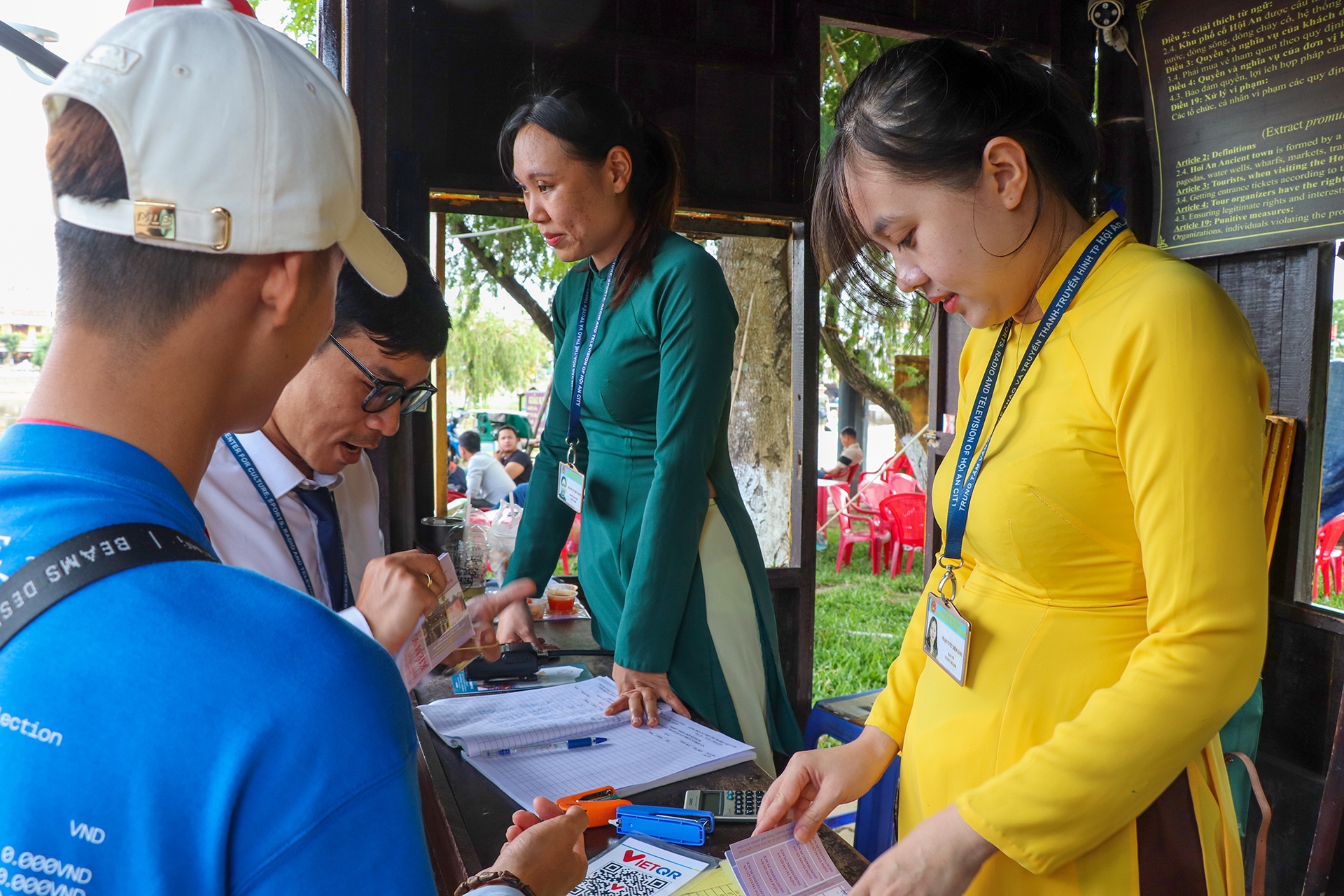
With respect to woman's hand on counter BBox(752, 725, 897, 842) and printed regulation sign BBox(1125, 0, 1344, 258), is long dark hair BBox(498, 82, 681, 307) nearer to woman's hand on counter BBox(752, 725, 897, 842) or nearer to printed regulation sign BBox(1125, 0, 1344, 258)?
woman's hand on counter BBox(752, 725, 897, 842)

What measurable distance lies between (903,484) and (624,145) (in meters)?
6.53

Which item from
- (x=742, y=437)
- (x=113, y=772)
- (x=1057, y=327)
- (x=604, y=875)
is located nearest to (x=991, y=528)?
(x=1057, y=327)

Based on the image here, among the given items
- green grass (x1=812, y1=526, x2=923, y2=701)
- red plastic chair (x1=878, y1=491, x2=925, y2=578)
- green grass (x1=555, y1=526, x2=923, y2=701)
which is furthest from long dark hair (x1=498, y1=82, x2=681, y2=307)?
red plastic chair (x1=878, y1=491, x2=925, y2=578)

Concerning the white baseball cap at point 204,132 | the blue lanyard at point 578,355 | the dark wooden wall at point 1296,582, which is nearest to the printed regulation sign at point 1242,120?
the dark wooden wall at point 1296,582

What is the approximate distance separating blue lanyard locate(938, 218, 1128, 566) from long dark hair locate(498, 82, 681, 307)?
0.85 m

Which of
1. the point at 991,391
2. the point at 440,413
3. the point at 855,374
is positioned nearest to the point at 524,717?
the point at 991,391

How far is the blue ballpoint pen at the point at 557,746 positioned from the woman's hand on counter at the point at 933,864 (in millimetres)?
609

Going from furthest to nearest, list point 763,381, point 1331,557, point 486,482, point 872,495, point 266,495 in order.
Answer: point 872,495, point 486,482, point 763,381, point 1331,557, point 266,495

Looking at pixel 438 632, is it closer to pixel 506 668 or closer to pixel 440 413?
pixel 506 668

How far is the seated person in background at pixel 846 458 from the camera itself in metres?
10.0

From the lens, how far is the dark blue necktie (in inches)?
64.0

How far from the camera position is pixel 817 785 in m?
1.17

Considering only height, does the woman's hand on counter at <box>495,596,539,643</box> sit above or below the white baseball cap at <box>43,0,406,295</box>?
below

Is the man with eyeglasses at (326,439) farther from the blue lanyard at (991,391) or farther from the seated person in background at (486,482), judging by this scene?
the seated person in background at (486,482)
